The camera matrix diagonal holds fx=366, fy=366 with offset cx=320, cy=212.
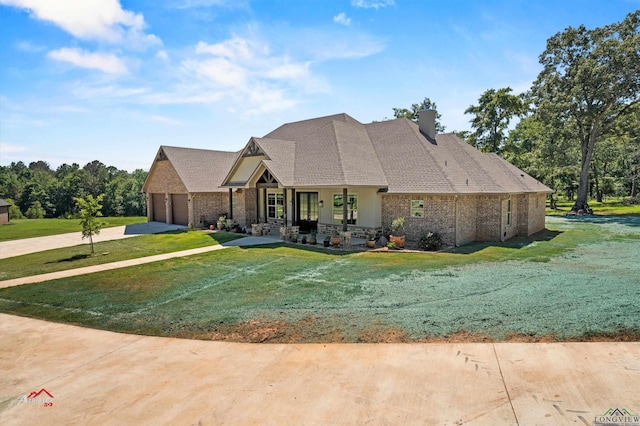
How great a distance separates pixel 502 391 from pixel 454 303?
12.6 feet

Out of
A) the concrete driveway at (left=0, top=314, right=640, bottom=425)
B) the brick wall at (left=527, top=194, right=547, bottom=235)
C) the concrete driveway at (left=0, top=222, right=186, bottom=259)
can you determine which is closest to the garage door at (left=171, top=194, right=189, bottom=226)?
the concrete driveway at (left=0, top=222, right=186, bottom=259)

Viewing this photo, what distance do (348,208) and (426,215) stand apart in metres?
4.31

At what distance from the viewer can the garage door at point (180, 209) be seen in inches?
1109

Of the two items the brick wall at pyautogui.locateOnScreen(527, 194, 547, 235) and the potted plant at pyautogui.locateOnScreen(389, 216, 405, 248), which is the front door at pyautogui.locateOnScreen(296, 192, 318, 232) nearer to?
the potted plant at pyautogui.locateOnScreen(389, 216, 405, 248)

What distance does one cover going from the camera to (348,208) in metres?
20.4

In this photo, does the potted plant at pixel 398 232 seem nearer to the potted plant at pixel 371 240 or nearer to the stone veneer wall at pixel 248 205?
the potted plant at pixel 371 240

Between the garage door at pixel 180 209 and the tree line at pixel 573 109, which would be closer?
the garage door at pixel 180 209

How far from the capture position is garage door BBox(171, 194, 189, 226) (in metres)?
28.2

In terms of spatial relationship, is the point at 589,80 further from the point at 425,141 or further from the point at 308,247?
the point at 308,247

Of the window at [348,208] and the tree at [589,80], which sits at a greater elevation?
the tree at [589,80]

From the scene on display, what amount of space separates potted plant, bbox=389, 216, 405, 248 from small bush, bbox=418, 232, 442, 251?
934mm

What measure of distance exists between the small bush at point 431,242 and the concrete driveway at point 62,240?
59.1 feet

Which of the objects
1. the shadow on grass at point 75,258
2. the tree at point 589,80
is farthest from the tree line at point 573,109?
the shadow on grass at point 75,258

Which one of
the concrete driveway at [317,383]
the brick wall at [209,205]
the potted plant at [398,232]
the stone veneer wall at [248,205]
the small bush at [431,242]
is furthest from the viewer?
the brick wall at [209,205]
